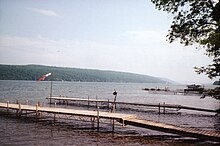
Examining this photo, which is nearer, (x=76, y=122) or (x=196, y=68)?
(x=196, y=68)

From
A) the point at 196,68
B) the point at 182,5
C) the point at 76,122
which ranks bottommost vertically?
the point at 76,122

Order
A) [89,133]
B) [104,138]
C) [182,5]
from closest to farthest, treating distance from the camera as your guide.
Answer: [182,5] < [104,138] < [89,133]

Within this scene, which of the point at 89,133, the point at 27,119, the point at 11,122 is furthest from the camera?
the point at 27,119

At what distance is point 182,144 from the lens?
1628 centimetres

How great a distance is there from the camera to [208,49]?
14.4m

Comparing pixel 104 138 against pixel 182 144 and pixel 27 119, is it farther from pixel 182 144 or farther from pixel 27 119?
pixel 27 119

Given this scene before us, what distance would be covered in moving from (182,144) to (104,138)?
561 cm

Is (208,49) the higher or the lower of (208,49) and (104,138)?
the higher

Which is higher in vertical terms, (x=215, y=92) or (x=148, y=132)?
(x=215, y=92)

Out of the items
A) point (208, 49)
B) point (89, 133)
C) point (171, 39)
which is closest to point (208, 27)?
point (208, 49)

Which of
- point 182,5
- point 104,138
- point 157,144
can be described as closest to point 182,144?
point 157,144

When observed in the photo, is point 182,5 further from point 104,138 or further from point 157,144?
point 104,138

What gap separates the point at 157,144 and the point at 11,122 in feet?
49.2

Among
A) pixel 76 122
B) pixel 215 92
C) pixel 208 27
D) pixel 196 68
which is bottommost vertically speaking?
pixel 76 122
